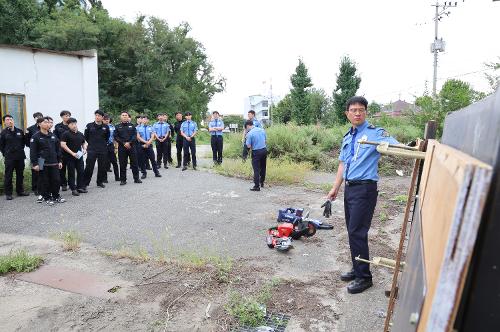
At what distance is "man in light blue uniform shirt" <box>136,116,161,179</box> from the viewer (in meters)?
10.8

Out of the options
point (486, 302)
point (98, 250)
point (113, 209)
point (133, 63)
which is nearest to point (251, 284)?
point (98, 250)

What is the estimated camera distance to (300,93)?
3109cm

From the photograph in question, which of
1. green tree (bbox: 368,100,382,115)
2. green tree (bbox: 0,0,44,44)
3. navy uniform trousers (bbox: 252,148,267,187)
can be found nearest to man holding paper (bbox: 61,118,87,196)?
navy uniform trousers (bbox: 252,148,267,187)

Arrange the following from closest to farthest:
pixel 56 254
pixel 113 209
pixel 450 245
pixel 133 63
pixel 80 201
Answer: pixel 450 245 < pixel 56 254 < pixel 113 209 < pixel 80 201 < pixel 133 63

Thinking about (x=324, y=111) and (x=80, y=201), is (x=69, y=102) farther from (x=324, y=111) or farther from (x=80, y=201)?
(x=324, y=111)

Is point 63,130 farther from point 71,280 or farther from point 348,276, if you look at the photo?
point 348,276

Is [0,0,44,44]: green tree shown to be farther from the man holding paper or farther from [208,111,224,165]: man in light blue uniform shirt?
the man holding paper

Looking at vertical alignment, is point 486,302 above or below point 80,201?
above

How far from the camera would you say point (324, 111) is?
40719mm

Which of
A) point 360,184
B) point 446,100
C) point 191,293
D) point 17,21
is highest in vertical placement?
point 17,21

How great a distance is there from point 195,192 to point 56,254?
163 inches

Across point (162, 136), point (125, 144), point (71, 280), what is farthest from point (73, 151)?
point (71, 280)

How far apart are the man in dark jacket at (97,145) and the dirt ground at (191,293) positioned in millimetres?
4094

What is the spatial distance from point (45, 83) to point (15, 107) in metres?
1.16
